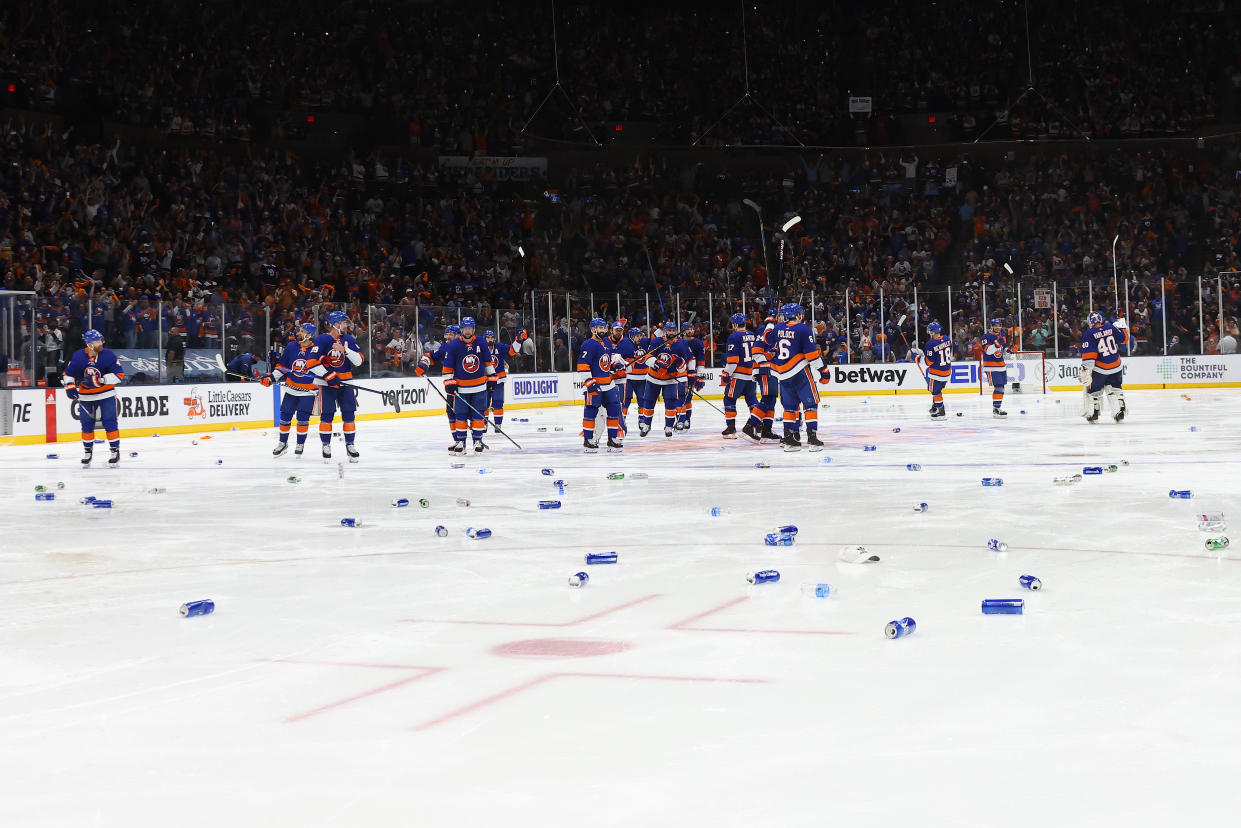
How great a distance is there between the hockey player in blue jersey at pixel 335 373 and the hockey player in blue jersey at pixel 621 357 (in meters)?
3.38

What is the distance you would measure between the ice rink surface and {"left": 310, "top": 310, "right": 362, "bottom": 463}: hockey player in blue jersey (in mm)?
6223

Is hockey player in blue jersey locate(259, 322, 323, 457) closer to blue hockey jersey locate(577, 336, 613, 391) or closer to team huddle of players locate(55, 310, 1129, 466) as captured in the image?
team huddle of players locate(55, 310, 1129, 466)

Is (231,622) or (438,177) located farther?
(438,177)

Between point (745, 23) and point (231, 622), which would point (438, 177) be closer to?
point (745, 23)

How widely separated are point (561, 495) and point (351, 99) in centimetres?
2754

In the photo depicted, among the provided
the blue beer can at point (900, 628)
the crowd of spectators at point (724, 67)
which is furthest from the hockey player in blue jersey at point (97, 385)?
the crowd of spectators at point (724, 67)

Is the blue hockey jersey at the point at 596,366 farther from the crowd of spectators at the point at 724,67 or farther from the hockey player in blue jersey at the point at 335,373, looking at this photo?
the crowd of spectators at the point at 724,67

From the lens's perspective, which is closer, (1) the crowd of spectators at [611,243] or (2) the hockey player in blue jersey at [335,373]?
(2) the hockey player in blue jersey at [335,373]

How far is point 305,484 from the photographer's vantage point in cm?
1320

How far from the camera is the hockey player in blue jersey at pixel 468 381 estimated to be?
17531mm

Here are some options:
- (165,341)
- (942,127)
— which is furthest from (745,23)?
(165,341)

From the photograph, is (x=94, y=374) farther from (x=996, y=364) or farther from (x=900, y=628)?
(x=996, y=364)

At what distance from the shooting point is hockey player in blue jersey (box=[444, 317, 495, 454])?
690 inches

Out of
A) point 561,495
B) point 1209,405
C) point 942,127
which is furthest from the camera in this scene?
point 942,127
